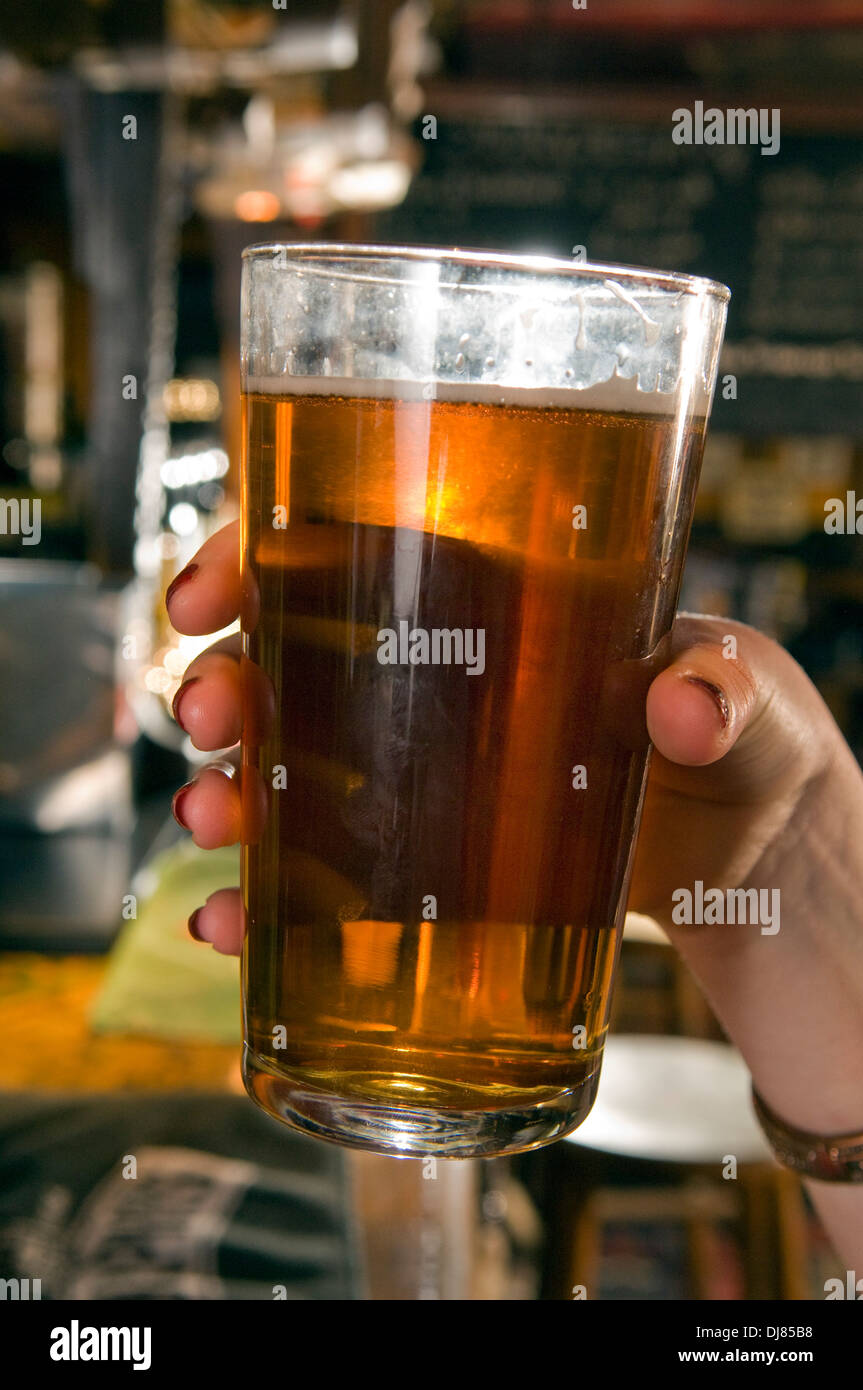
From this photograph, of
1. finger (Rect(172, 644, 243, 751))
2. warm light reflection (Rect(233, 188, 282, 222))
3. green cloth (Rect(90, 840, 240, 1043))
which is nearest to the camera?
finger (Rect(172, 644, 243, 751))

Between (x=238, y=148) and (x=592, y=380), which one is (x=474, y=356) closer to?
(x=592, y=380)

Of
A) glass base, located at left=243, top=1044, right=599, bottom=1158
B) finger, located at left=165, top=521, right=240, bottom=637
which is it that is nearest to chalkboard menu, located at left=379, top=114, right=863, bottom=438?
finger, located at left=165, top=521, right=240, bottom=637

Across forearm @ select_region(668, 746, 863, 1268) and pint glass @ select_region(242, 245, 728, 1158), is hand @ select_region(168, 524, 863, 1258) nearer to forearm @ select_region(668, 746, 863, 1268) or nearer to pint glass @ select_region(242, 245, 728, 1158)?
forearm @ select_region(668, 746, 863, 1268)

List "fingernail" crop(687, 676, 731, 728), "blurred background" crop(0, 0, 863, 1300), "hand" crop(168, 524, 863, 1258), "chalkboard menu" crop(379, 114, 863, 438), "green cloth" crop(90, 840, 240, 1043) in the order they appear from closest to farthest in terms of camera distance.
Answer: "fingernail" crop(687, 676, 731, 728) < "hand" crop(168, 524, 863, 1258) < "blurred background" crop(0, 0, 863, 1300) < "green cloth" crop(90, 840, 240, 1043) < "chalkboard menu" crop(379, 114, 863, 438)

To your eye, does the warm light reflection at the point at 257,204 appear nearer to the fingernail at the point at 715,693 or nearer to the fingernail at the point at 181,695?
the fingernail at the point at 181,695

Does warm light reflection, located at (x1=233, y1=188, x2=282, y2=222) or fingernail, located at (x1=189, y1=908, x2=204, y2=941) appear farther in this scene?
warm light reflection, located at (x1=233, y1=188, x2=282, y2=222)
